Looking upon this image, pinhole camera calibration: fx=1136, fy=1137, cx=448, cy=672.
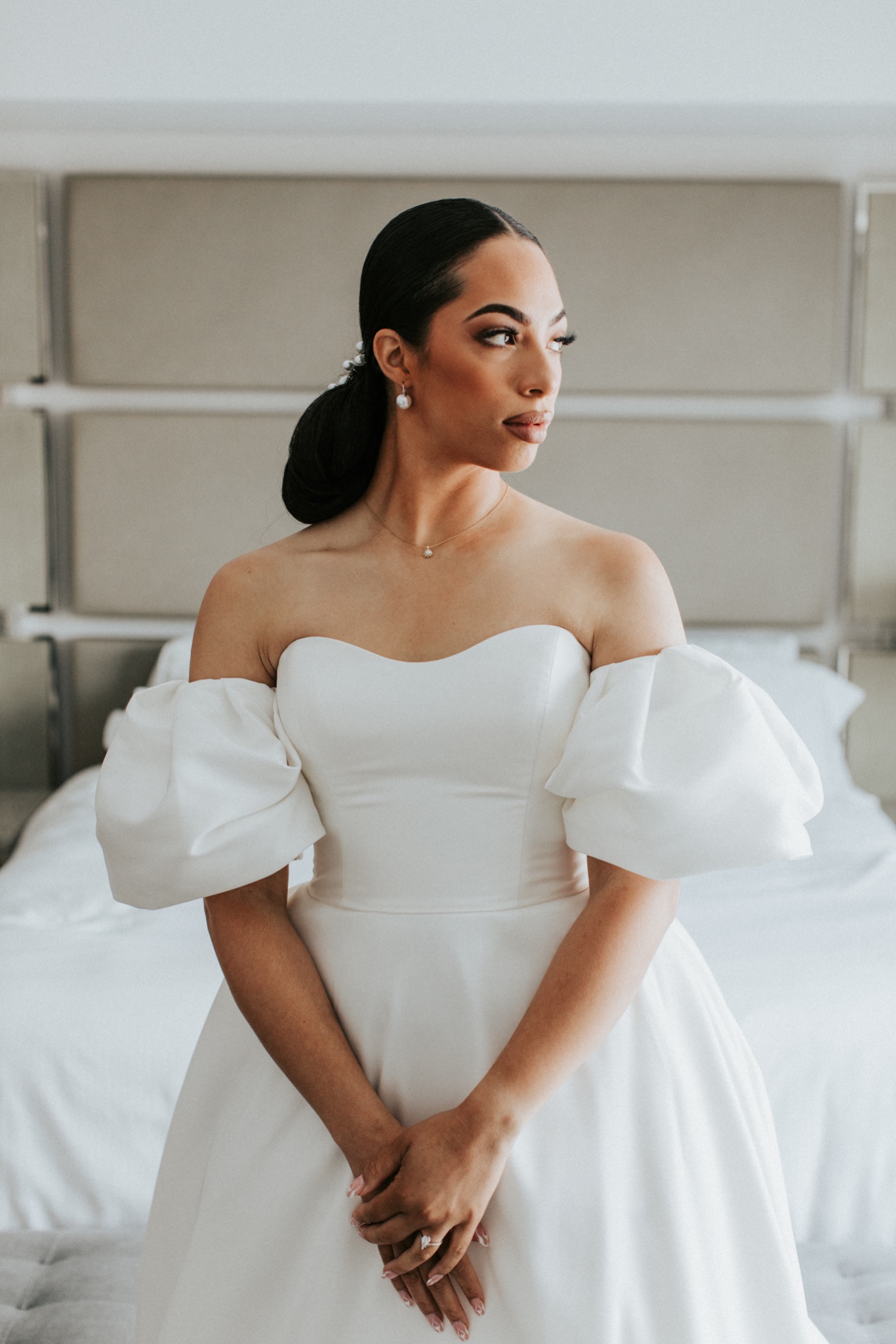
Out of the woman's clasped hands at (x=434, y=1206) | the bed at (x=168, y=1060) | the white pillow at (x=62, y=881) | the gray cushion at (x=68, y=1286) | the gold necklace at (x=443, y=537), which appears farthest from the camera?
the white pillow at (x=62, y=881)

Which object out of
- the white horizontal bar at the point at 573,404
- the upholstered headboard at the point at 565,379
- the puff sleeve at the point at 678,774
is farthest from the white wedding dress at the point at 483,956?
the white horizontal bar at the point at 573,404

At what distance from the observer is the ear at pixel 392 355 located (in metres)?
1.00

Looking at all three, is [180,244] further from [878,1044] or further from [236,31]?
[878,1044]

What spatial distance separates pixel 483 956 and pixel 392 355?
529 mm

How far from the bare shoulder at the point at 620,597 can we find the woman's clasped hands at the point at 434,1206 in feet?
1.33

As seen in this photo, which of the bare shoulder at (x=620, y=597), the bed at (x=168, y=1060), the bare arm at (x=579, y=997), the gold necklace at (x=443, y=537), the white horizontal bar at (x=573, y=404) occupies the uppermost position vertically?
the white horizontal bar at (x=573, y=404)

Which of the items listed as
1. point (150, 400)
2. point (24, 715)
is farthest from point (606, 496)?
point (24, 715)

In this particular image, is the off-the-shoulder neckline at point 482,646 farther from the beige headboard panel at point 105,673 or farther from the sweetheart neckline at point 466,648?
the beige headboard panel at point 105,673

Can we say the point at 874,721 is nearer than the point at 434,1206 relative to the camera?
No

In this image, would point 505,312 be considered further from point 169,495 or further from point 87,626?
point 87,626

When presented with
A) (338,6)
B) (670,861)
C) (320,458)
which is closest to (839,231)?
(338,6)

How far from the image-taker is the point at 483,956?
962 millimetres

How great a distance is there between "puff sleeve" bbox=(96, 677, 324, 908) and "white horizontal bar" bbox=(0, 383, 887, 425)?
7.51 ft

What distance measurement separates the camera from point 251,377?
316cm
